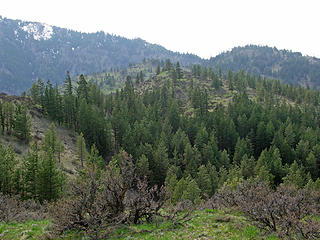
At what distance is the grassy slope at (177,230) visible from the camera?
14188 mm

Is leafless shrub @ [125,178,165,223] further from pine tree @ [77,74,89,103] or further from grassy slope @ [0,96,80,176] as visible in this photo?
pine tree @ [77,74,89,103]

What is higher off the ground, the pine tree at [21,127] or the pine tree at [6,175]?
the pine tree at [21,127]

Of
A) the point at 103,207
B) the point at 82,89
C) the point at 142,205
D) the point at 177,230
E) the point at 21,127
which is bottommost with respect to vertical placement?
the point at 21,127

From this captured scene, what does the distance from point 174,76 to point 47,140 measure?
4956 inches

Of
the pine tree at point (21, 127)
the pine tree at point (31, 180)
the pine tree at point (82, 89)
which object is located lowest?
the pine tree at point (31, 180)

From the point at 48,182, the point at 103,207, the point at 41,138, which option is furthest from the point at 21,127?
the point at 103,207

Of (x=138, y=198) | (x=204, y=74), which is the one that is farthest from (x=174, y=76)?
(x=138, y=198)

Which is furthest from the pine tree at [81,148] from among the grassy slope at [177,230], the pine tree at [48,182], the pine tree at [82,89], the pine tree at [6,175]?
the grassy slope at [177,230]

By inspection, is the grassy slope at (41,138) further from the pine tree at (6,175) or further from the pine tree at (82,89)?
the pine tree at (82,89)

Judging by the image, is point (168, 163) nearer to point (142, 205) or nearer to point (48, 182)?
point (48, 182)

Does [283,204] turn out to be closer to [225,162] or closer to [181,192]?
[181,192]

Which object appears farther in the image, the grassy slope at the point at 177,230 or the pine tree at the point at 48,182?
the pine tree at the point at 48,182

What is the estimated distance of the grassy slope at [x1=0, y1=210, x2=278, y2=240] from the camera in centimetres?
1419

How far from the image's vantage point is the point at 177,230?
1521 cm
